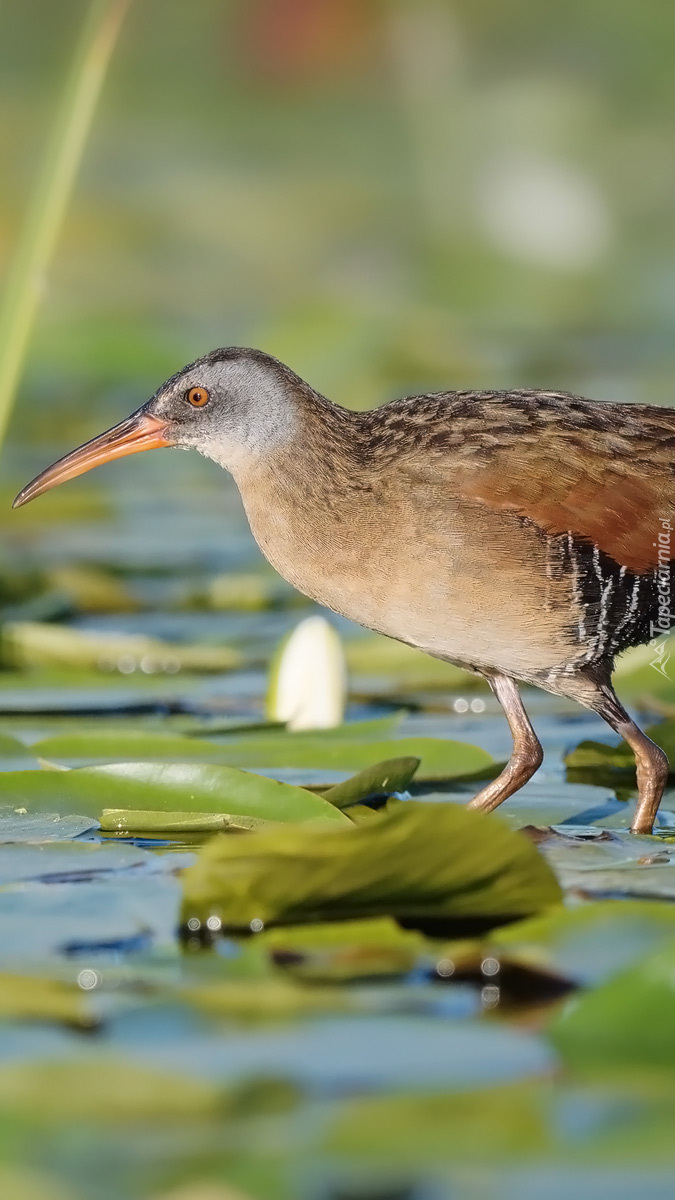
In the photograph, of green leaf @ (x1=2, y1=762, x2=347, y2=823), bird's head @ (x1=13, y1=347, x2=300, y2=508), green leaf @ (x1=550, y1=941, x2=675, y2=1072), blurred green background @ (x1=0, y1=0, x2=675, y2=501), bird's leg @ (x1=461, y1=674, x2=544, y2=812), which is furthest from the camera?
blurred green background @ (x1=0, y1=0, x2=675, y2=501)

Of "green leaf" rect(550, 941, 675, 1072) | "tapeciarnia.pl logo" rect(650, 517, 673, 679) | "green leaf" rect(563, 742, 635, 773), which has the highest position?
"tapeciarnia.pl logo" rect(650, 517, 673, 679)

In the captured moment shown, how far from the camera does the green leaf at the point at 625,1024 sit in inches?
90.6

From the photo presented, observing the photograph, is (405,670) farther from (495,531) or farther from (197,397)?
(495,531)

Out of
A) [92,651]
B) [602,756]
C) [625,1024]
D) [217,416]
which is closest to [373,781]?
[602,756]

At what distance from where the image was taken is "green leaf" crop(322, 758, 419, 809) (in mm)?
3920

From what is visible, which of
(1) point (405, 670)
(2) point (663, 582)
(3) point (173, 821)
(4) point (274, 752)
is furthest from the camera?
(1) point (405, 670)

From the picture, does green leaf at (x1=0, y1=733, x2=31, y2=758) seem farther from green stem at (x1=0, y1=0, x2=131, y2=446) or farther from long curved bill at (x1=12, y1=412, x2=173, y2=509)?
green stem at (x1=0, y1=0, x2=131, y2=446)

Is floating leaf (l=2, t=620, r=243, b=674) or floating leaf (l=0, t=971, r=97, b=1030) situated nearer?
floating leaf (l=0, t=971, r=97, b=1030)

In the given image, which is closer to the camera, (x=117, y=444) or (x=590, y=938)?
(x=590, y=938)

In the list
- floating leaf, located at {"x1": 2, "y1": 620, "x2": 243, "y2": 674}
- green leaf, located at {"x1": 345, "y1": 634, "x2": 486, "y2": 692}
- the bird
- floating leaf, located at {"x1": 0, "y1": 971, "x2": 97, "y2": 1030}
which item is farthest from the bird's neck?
floating leaf, located at {"x1": 0, "y1": 971, "x2": 97, "y2": 1030}

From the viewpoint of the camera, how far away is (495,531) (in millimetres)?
4082

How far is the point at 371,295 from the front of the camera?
11.3 meters

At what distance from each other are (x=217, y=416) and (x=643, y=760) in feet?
4.54

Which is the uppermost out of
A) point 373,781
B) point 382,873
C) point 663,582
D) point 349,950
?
point 663,582
